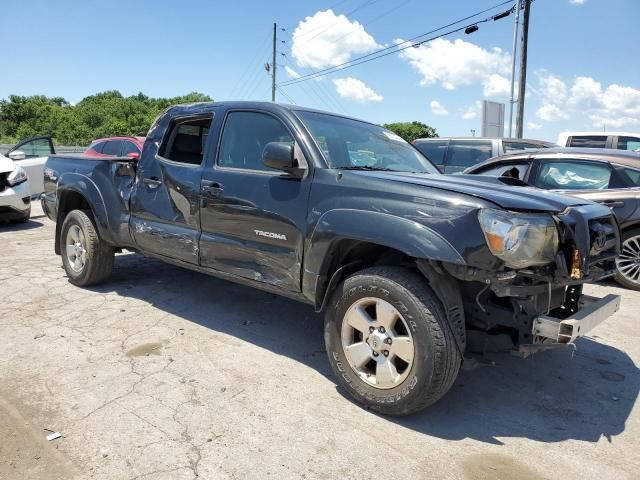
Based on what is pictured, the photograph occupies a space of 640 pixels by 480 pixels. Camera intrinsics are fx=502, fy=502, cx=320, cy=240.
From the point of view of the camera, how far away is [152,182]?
457 centimetres

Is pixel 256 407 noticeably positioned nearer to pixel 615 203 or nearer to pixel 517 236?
pixel 517 236

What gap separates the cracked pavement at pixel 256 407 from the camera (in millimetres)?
2564

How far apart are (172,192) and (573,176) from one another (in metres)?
4.79

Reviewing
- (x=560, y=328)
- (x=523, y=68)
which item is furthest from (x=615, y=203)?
(x=523, y=68)

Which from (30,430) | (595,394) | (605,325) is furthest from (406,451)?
(605,325)

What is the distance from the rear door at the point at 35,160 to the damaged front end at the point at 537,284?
32.9ft

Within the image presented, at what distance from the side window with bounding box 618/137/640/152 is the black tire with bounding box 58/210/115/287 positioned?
387 inches

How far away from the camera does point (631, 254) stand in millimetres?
5977

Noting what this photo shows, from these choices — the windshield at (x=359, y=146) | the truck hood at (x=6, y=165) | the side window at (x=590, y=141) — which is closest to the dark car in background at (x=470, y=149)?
the side window at (x=590, y=141)

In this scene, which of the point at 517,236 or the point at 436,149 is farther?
the point at 436,149

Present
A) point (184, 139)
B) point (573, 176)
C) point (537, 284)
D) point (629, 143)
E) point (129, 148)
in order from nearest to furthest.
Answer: point (537, 284)
point (184, 139)
point (573, 176)
point (629, 143)
point (129, 148)

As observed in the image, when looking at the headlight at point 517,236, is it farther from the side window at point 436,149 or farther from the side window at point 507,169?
the side window at point 436,149

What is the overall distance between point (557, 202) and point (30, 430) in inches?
129

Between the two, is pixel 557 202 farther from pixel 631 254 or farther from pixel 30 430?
pixel 631 254
